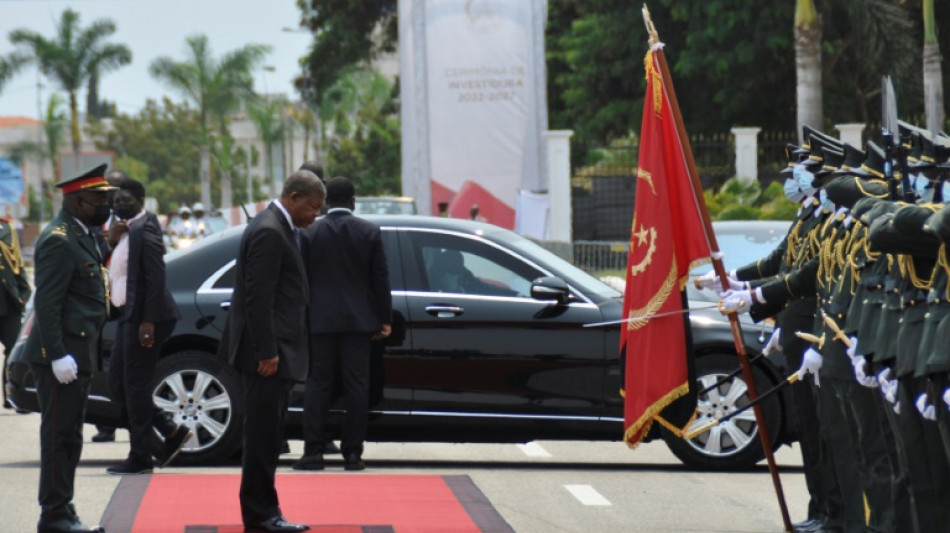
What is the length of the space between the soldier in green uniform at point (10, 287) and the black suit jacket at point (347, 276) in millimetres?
4184

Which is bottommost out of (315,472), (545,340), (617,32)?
(315,472)

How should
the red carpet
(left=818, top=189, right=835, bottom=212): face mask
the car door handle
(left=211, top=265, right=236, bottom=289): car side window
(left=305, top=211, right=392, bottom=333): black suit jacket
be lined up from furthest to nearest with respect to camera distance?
(left=211, top=265, right=236, bottom=289): car side window < the car door handle < (left=305, top=211, right=392, bottom=333): black suit jacket < the red carpet < (left=818, top=189, right=835, bottom=212): face mask

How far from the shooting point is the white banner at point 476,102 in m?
34.1

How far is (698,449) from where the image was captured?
11.4 metres

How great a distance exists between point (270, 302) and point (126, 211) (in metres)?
3.09

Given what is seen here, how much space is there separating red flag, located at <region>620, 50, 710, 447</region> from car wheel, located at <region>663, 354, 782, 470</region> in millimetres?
2391

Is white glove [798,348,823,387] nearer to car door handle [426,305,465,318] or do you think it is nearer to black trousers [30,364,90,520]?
black trousers [30,364,90,520]

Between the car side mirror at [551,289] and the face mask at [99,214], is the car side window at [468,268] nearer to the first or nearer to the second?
the car side mirror at [551,289]

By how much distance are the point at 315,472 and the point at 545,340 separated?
64.6 inches

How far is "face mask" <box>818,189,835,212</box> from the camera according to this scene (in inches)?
316

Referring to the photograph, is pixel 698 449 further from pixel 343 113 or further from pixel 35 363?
pixel 343 113

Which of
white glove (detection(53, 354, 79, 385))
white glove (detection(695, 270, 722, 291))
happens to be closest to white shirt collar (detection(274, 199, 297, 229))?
white glove (detection(53, 354, 79, 385))

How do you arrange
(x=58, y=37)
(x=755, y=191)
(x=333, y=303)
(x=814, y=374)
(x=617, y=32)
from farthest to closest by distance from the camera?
(x=58, y=37) < (x=617, y=32) < (x=755, y=191) < (x=333, y=303) < (x=814, y=374)

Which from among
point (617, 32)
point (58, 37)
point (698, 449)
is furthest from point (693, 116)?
point (58, 37)
